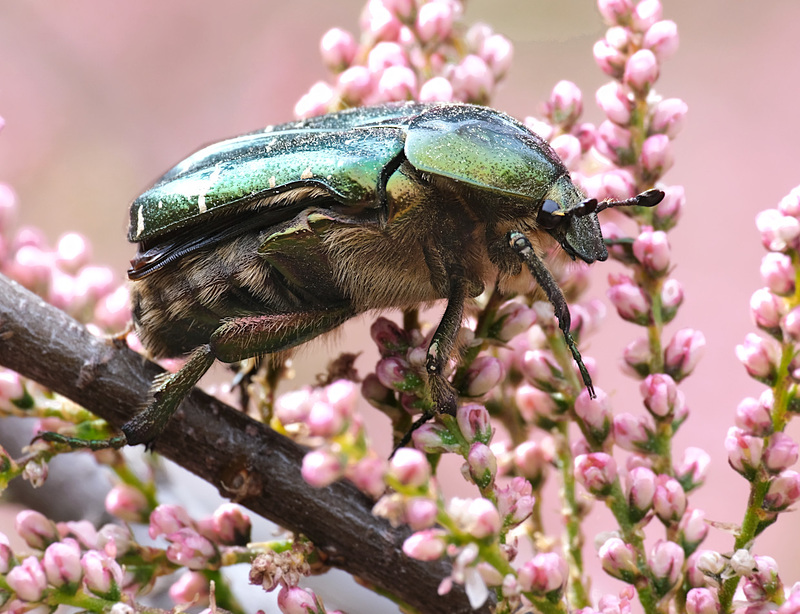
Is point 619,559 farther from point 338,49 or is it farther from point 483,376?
point 338,49

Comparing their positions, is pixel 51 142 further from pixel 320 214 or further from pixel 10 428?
pixel 320 214

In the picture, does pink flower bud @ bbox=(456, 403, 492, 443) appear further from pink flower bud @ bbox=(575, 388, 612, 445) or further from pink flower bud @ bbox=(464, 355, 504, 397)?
pink flower bud @ bbox=(575, 388, 612, 445)

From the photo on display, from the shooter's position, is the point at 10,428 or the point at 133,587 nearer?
the point at 133,587

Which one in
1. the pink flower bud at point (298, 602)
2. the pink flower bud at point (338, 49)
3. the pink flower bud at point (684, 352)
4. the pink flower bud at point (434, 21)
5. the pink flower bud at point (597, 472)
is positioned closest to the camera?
the pink flower bud at point (298, 602)

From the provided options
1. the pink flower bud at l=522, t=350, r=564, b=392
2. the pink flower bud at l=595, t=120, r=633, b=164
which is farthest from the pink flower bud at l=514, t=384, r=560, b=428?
the pink flower bud at l=595, t=120, r=633, b=164

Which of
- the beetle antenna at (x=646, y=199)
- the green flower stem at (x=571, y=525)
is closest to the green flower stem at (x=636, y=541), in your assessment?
the green flower stem at (x=571, y=525)

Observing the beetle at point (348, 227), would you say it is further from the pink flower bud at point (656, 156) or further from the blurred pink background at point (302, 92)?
the blurred pink background at point (302, 92)

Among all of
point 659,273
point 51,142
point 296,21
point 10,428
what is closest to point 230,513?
point 10,428
